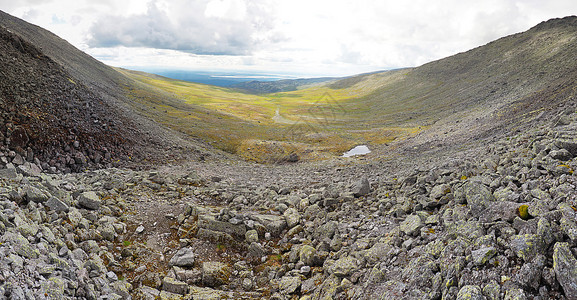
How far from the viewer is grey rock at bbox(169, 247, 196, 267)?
12352 millimetres

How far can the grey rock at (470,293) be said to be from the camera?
6543 mm

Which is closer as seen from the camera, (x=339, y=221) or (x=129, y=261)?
(x=129, y=261)

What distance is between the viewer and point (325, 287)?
33.3ft

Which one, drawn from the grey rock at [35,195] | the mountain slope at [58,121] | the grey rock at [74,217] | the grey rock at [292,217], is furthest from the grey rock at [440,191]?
the mountain slope at [58,121]

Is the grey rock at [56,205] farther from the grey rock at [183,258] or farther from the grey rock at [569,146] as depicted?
the grey rock at [569,146]

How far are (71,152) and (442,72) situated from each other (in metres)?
175

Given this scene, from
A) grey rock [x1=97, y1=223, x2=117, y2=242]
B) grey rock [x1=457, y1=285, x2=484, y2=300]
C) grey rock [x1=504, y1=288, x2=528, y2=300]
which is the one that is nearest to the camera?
grey rock [x1=504, y1=288, x2=528, y2=300]

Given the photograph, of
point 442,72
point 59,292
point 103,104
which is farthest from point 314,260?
point 442,72

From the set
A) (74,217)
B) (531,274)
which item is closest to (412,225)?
(531,274)

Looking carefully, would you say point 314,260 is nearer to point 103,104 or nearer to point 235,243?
point 235,243

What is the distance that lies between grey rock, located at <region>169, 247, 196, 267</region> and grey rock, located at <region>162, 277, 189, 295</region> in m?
1.32

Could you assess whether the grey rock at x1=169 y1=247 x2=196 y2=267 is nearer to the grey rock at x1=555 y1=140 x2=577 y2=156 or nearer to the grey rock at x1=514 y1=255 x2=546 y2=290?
the grey rock at x1=514 y1=255 x2=546 y2=290

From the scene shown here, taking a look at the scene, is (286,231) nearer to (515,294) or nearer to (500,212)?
(500,212)

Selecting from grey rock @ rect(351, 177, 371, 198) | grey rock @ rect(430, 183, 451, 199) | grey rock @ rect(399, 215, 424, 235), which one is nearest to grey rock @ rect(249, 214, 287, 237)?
grey rock @ rect(351, 177, 371, 198)
